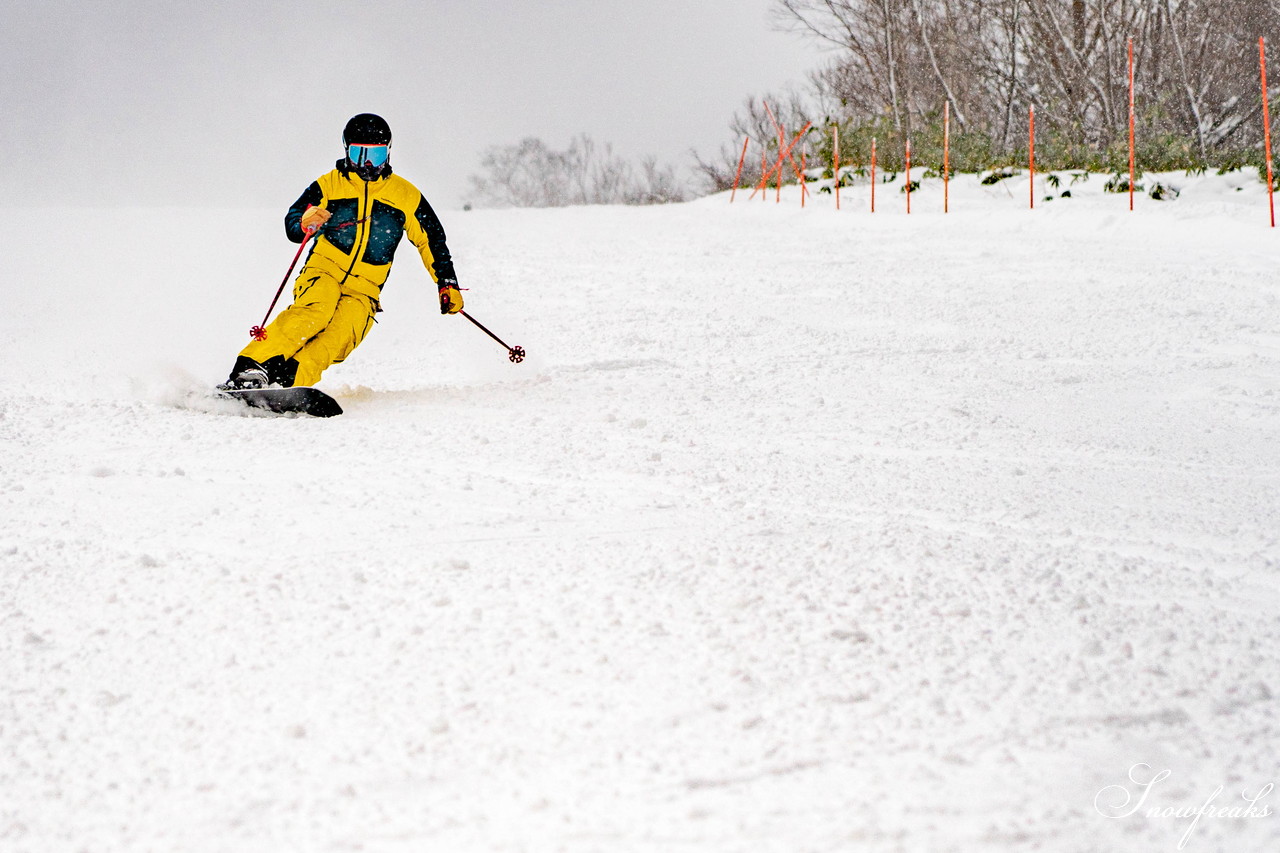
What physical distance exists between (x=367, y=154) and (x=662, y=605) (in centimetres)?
315

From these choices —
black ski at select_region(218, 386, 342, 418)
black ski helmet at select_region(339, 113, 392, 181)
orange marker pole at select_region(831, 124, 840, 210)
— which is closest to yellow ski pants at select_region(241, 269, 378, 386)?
black ski at select_region(218, 386, 342, 418)

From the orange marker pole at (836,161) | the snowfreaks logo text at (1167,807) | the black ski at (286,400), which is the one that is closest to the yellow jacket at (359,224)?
the black ski at (286,400)

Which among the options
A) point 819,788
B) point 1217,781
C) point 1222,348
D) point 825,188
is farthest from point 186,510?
point 825,188

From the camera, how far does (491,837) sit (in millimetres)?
A: 1661

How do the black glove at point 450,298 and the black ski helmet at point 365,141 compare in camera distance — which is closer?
the black ski helmet at point 365,141

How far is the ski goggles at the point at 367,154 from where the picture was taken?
189 inches

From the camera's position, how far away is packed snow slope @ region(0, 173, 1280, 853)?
5.69 feet

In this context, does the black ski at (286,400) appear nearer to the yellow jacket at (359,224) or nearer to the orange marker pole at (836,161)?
the yellow jacket at (359,224)

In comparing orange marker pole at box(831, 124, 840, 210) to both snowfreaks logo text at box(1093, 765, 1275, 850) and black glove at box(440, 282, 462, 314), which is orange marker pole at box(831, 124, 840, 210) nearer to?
black glove at box(440, 282, 462, 314)

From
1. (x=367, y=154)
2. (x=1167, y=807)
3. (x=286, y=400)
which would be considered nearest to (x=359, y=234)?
(x=367, y=154)

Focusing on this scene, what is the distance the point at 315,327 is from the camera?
4.85 m

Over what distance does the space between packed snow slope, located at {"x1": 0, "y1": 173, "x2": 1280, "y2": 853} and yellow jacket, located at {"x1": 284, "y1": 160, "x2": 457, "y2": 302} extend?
63 centimetres

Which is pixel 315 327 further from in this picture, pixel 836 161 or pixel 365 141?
pixel 836 161

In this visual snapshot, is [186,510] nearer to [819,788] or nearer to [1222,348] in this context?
[819,788]
